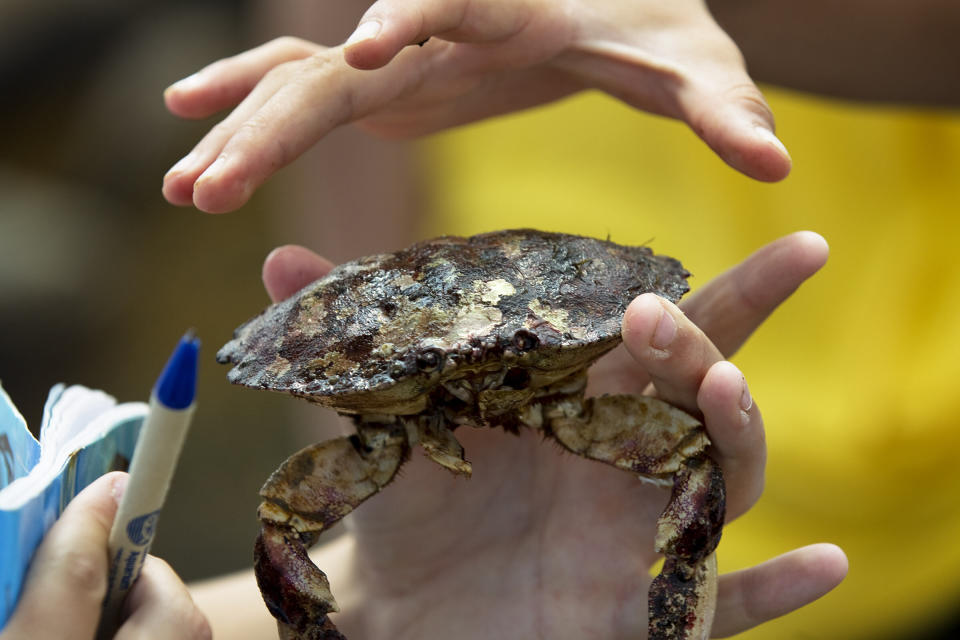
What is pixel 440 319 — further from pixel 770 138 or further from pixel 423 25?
pixel 770 138

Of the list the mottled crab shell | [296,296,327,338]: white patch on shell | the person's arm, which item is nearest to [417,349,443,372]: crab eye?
the mottled crab shell

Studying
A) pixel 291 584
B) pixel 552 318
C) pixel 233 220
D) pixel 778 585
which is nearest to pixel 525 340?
pixel 552 318

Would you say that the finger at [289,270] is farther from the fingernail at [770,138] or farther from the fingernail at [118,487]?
the fingernail at [770,138]

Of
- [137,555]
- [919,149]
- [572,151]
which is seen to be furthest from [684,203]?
[137,555]

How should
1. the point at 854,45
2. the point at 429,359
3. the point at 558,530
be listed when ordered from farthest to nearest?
1. the point at 854,45
2. the point at 558,530
3. the point at 429,359

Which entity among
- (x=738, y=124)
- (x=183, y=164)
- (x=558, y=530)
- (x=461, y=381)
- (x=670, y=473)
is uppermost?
(x=183, y=164)


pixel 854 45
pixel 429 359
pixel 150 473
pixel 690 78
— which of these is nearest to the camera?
pixel 150 473

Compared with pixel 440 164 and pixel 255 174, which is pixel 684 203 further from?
pixel 255 174

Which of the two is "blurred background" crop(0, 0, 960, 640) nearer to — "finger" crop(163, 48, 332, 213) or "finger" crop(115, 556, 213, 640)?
"finger" crop(163, 48, 332, 213)
